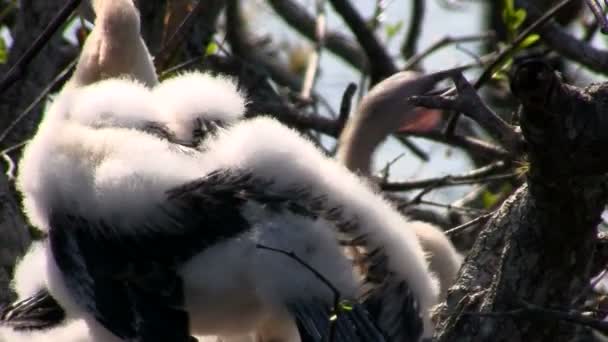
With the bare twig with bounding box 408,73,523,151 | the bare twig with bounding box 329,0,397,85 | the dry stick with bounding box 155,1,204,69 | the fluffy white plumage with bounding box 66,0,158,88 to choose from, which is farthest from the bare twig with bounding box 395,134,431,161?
the bare twig with bounding box 408,73,523,151

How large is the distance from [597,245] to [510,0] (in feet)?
5.48

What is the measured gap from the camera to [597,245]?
209 centimetres

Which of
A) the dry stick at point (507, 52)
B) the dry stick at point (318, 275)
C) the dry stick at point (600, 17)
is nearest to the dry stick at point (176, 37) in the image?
the dry stick at point (507, 52)

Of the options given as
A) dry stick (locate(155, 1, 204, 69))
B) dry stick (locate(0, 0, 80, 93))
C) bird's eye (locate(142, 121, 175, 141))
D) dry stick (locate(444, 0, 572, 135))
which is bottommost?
dry stick (locate(444, 0, 572, 135))

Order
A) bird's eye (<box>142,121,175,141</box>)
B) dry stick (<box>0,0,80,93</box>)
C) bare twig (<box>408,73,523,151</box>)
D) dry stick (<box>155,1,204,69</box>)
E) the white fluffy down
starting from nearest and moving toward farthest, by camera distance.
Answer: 1. bare twig (<box>408,73,523,151</box>)
2. dry stick (<box>0,0,80,93</box>)
3. bird's eye (<box>142,121,175,141</box>)
4. the white fluffy down
5. dry stick (<box>155,1,204,69</box>)

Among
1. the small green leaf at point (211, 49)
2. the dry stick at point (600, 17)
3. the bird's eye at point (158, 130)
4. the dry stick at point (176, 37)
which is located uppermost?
the dry stick at point (176, 37)

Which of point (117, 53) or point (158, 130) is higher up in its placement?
point (117, 53)

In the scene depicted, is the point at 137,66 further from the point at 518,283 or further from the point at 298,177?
→ the point at 518,283

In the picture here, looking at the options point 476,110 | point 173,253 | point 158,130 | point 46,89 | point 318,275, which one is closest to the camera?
point 476,110

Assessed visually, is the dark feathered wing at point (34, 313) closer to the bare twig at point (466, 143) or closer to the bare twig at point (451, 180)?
the bare twig at point (451, 180)

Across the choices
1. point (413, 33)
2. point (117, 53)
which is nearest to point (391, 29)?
point (413, 33)

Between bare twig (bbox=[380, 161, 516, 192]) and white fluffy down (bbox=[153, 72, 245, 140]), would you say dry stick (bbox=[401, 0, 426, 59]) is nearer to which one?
bare twig (bbox=[380, 161, 516, 192])

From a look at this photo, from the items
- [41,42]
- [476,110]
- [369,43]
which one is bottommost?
[369,43]

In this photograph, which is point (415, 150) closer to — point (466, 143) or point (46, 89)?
point (466, 143)
